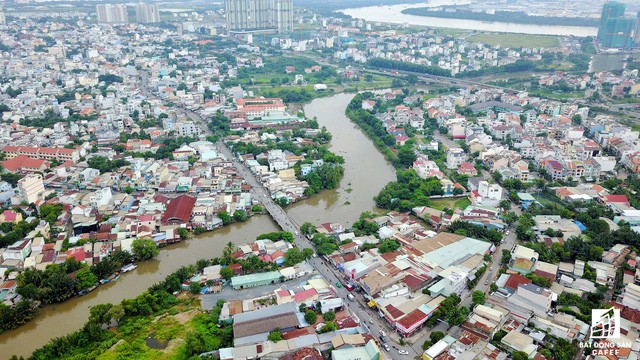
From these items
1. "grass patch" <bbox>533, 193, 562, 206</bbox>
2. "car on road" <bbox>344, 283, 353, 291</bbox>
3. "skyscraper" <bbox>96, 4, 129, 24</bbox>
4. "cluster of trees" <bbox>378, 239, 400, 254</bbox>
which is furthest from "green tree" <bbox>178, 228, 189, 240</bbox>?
"skyscraper" <bbox>96, 4, 129, 24</bbox>

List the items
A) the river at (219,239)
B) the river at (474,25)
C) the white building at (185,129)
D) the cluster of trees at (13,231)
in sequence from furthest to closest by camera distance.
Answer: the river at (474,25), the white building at (185,129), the cluster of trees at (13,231), the river at (219,239)

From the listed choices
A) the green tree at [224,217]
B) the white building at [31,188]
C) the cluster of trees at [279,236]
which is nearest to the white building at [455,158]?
the cluster of trees at [279,236]

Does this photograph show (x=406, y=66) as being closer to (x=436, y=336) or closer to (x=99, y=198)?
(x=99, y=198)

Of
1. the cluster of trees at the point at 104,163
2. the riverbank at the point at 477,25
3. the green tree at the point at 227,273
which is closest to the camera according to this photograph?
the green tree at the point at 227,273

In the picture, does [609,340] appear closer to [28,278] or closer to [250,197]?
Result: [250,197]

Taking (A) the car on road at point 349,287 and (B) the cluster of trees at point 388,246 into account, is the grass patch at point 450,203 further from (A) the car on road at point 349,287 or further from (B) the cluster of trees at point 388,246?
(A) the car on road at point 349,287

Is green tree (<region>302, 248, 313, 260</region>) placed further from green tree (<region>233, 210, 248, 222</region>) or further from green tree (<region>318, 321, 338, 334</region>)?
green tree (<region>233, 210, 248, 222</region>)

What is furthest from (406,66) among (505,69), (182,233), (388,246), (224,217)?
(182,233)

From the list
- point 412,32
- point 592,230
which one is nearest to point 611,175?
point 592,230
